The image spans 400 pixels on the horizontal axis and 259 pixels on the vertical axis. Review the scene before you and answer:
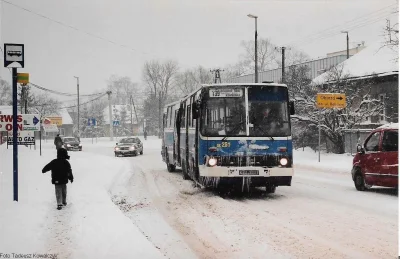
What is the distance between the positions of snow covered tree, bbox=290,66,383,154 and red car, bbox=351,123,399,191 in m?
15.2

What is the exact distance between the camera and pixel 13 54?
8352mm

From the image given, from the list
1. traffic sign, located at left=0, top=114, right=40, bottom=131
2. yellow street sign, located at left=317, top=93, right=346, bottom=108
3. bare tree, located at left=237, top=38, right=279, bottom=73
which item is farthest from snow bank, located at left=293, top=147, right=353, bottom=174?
traffic sign, located at left=0, top=114, right=40, bottom=131

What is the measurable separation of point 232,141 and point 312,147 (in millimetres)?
22568

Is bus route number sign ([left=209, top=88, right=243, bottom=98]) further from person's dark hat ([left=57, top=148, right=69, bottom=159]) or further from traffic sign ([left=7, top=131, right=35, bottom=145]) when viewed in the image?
traffic sign ([left=7, top=131, right=35, bottom=145])

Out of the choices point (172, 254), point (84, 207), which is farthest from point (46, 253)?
point (84, 207)

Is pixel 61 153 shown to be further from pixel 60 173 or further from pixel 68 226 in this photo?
pixel 68 226

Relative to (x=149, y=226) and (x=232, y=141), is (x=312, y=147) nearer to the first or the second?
(x=232, y=141)

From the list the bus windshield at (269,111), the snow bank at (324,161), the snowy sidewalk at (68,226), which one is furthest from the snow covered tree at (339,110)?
the snowy sidewalk at (68,226)

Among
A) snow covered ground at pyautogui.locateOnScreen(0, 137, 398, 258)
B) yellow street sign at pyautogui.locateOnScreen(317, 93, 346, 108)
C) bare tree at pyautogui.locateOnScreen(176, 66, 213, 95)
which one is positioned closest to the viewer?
snow covered ground at pyautogui.locateOnScreen(0, 137, 398, 258)

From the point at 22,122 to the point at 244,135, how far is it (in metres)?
9.75

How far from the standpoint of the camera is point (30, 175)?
1462 cm

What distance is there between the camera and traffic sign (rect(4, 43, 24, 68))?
831 centimetres

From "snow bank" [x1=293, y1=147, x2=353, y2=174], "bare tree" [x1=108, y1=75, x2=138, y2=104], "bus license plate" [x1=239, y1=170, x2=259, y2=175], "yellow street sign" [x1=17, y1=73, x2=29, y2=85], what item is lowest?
"snow bank" [x1=293, y1=147, x2=353, y2=174]

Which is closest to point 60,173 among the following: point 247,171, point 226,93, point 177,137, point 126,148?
point 247,171
